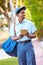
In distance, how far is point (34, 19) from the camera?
2.78 metres

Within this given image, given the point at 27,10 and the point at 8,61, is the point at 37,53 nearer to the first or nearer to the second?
the point at 8,61

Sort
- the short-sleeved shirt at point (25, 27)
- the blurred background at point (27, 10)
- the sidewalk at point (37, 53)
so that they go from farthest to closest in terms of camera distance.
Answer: the sidewalk at point (37, 53), the blurred background at point (27, 10), the short-sleeved shirt at point (25, 27)

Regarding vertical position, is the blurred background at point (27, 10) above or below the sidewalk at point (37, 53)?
above

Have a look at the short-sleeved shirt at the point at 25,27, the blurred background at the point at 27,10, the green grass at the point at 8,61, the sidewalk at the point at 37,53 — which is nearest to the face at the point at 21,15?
the short-sleeved shirt at the point at 25,27

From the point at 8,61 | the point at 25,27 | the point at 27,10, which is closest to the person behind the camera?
the point at 25,27

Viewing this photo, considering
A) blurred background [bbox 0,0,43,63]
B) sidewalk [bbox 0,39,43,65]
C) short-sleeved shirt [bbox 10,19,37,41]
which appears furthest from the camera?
sidewalk [bbox 0,39,43,65]

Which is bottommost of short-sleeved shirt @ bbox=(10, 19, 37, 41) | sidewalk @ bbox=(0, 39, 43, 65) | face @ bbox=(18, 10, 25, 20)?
sidewalk @ bbox=(0, 39, 43, 65)

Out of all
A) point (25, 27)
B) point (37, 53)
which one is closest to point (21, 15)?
point (25, 27)

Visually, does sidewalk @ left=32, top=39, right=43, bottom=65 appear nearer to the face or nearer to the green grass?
the green grass

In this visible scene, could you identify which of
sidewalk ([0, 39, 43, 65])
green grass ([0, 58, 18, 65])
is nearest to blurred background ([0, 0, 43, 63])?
sidewalk ([0, 39, 43, 65])

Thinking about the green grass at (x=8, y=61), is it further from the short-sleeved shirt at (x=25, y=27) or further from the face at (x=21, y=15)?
the face at (x=21, y=15)

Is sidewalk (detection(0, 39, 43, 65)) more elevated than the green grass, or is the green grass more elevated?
sidewalk (detection(0, 39, 43, 65))

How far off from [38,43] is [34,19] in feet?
1.18

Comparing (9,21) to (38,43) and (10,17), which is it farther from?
(38,43)
